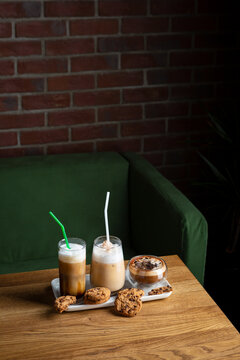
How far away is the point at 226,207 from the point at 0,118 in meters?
1.48

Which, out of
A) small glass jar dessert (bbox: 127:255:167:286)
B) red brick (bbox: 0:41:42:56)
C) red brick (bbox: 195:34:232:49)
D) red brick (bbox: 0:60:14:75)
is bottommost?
small glass jar dessert (bbox: 127:255:167:286)

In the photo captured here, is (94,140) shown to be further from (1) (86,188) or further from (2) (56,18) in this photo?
(2) (56,18)

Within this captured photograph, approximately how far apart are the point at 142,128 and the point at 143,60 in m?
0.38

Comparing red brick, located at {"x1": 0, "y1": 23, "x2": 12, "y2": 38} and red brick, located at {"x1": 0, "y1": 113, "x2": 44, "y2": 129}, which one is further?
red brick, located at {"x1": 0, "y1": 113, "x2": 44, "y2": 129}

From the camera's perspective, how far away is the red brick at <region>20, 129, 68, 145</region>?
2.59 meters

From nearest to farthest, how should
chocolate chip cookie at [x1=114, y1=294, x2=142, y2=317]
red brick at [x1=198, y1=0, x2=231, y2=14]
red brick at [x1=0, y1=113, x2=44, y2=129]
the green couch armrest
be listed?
chocolate chip cookie at [x1=114, y1=294, x2=142, y2=317] < the green couch armrest < red brick at [x1=0, y1=113, x2=44, y2=129] < red brick at [x1=198, y1=0, x2=231, y2=14]

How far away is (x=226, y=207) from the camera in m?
3.00

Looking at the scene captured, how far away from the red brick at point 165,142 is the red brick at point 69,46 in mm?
618

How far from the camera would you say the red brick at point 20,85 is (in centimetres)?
248

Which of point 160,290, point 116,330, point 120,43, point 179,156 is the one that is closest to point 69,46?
point 120,43

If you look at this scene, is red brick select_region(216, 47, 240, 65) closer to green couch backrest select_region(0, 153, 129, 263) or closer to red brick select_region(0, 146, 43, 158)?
green couch backrest select_region(0, 153, 129, 263)

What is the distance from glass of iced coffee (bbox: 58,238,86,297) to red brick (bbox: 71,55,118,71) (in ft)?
4.46

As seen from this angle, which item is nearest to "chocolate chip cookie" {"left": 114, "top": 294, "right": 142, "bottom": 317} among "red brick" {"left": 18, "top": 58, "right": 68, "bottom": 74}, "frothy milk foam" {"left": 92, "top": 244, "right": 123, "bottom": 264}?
"frothy milk foam" {"left": 92, "top": 244, "right": 123, "bottom": 264}

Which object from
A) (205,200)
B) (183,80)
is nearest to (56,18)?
(183,80)
